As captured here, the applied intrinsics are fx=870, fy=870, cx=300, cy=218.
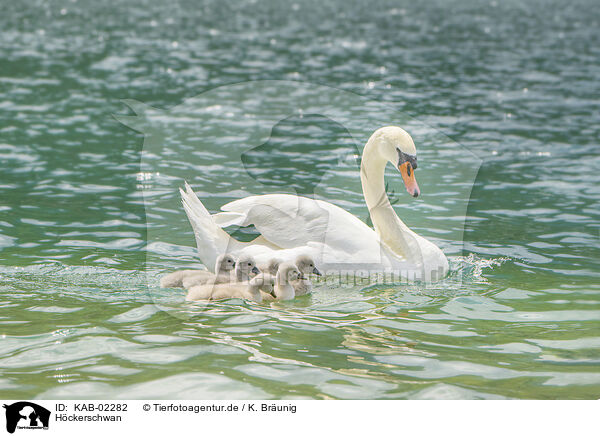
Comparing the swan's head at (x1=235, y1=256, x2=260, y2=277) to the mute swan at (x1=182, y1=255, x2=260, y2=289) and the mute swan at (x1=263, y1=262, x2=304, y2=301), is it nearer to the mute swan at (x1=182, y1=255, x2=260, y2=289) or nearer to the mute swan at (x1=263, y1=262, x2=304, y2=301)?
the mute swan at (x1=182, y1=255, x2=260, y2=289)

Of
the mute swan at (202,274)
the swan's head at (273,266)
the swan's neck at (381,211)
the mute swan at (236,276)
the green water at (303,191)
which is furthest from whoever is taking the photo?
the swan's neck at (381,211)

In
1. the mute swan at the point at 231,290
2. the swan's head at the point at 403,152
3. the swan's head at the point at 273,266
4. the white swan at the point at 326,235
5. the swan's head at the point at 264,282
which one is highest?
the swan's head at the point at 403,152

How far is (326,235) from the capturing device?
8.59 meters

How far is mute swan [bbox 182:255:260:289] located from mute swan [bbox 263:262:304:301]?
24 cm

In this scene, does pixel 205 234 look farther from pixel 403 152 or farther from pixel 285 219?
pixel 403 152

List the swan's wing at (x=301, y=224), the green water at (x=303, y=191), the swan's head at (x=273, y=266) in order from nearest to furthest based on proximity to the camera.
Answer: the green water at (x=303, y=191) → the swan's head at (x=273, y=266) → the swan's wing at (x=301, y=224)

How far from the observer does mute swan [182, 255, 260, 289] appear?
8.19 meters

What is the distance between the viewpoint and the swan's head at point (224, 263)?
8.32m

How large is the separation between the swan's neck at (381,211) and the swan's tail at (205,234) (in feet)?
5.40

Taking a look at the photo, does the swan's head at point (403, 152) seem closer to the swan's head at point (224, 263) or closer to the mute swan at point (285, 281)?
the mute swan at point (285, 281)

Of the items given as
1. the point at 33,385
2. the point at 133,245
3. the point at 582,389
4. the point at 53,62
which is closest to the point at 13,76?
the point at 53,62

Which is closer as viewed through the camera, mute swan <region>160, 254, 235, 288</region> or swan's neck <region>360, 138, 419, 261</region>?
mute swan <region>160, 254, 235, 288</region>
